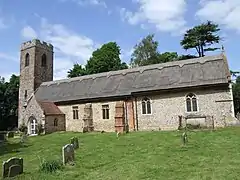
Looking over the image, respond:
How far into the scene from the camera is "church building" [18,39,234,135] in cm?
2309

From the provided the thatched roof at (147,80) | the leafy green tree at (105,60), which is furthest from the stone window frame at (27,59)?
the leafy green tree at (105,60)

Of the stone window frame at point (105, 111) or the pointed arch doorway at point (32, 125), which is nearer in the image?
the stone window frame at point (105, 111)

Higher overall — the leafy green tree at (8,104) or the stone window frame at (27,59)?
the stone window frame at (27,59)

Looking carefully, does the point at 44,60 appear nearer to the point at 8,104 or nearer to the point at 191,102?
the point at 8,104

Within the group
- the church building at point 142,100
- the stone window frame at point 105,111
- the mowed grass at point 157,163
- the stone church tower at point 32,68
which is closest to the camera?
the mowed grass at point 157,163

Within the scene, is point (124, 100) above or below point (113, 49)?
below

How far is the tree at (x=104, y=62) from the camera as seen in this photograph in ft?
173

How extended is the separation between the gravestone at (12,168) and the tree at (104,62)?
141ft

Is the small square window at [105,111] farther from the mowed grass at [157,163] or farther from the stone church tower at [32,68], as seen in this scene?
the stone church tower at [32,68]

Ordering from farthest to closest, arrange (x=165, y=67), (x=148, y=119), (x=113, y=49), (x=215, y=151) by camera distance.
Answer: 1. (x=113, y=49)
2. (x=165, y=67)
3. (x=148, y=119)
4. (x=215, y=151)

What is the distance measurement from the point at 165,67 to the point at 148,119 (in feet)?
21.7

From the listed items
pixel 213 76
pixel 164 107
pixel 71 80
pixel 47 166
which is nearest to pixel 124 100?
pixel 164 107

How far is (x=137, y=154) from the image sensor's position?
12977mm

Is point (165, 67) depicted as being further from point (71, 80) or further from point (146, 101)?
point (71, 80)
